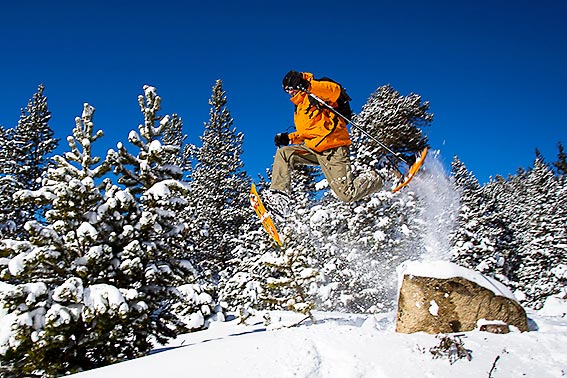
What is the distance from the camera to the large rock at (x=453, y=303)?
302 inches

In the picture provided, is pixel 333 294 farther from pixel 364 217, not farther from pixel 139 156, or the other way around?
pixel 139 156

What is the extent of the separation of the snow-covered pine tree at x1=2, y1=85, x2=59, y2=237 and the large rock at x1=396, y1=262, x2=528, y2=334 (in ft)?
72.1

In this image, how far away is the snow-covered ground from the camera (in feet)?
17.4

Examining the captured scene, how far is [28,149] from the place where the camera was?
25828 mm

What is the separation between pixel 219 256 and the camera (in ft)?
95.6

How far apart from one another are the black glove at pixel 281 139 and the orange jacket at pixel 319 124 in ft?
0.87

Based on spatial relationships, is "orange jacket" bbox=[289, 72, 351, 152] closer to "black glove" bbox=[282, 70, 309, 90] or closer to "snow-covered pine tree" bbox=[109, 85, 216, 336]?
"black glove" bbox=[282, 70, 309, 90]

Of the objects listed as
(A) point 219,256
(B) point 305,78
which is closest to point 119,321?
(B) point 305,78

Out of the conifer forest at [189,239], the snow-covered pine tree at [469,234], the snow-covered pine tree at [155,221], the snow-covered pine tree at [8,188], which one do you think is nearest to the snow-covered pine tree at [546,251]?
the conifer forest at [189,239]

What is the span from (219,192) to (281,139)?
2400 centimetres

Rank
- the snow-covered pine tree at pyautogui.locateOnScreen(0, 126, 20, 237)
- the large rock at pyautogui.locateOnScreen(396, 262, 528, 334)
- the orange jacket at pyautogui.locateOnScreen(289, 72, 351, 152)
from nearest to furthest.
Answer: the orange jacket at pyautogui.locateOnScreen(289, 72, 351, 152), the large rock at pyautogui.locateOnScreen(396, 262, 528, 334), the snow-covered pine tree at pyautogui.locateOnScreen(0, 126, 20, 237)

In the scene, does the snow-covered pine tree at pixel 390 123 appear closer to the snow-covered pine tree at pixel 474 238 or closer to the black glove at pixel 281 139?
the snow-covered pine tree at pixel 474 238

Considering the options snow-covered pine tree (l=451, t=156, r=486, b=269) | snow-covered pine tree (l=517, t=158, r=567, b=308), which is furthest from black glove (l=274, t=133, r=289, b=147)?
snow-covered pine tree (l=517, t=158, r=567, b=308)

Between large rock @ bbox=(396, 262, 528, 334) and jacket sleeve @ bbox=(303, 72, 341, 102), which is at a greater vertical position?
jacket sleeve @ bbox=(303, 72, 341, 102)
